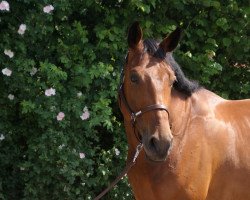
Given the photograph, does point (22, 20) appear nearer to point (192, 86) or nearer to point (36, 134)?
point (36, 134)

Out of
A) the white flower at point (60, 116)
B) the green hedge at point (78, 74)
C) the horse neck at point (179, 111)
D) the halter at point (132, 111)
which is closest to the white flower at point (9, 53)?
the green hedge at point (78, 74)

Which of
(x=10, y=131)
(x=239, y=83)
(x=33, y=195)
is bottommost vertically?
(x=33, y=195)

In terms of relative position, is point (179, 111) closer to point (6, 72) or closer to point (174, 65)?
point (174, 65)

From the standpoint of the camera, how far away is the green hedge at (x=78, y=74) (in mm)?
4094

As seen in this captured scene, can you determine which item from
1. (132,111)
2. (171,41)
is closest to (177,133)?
(132,111)

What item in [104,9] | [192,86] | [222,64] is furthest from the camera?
[222,64]

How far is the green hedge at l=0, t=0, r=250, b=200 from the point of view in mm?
4094

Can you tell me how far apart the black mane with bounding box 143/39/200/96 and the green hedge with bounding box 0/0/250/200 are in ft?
3.67

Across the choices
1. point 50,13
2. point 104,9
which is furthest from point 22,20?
point 104,9

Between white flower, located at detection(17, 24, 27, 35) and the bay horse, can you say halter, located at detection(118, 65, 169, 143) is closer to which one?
the bay horse

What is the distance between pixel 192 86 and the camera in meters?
3.14

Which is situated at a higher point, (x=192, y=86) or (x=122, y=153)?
(x=192, y=86)

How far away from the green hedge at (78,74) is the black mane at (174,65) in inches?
44.1

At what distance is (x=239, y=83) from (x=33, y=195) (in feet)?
7.74
